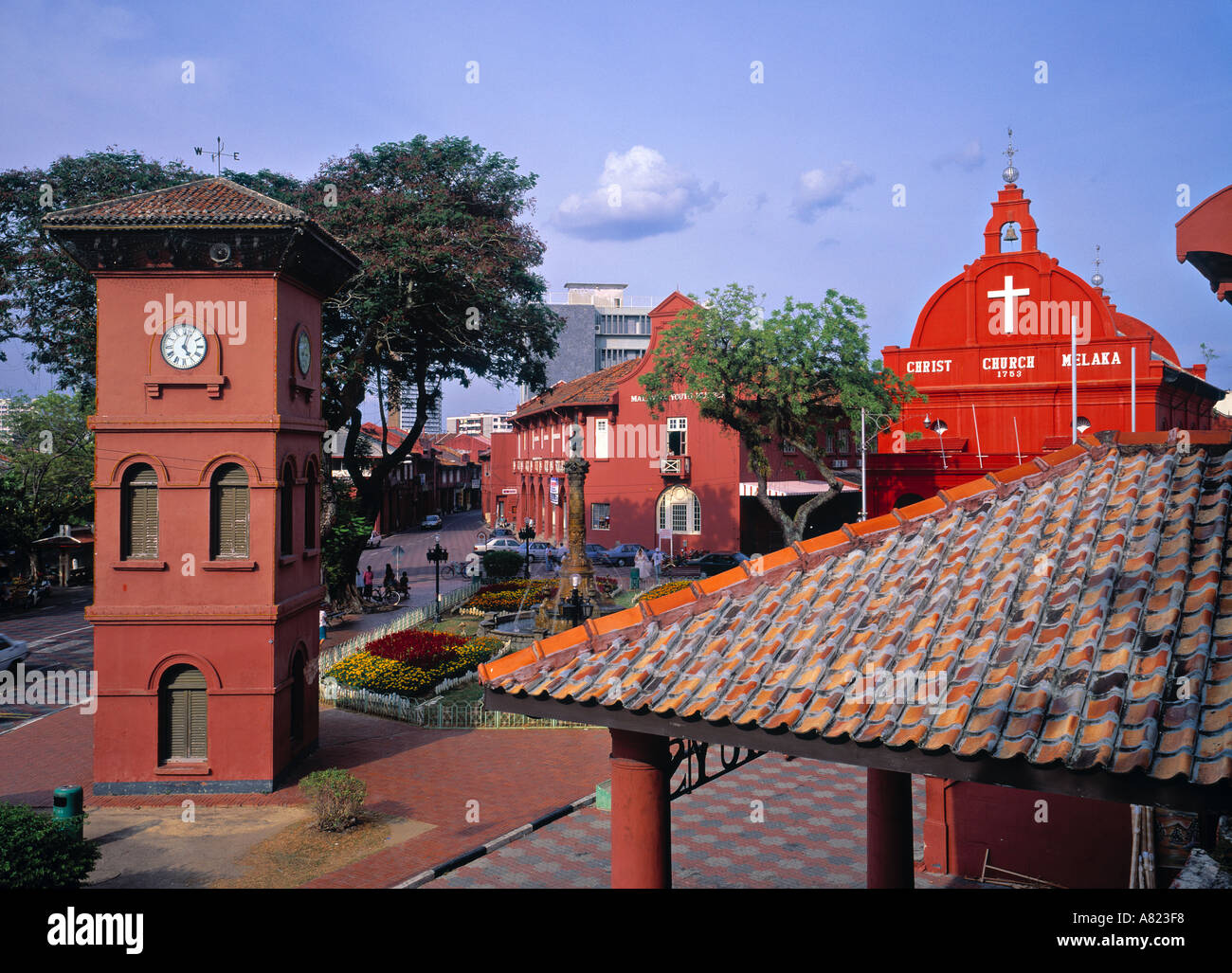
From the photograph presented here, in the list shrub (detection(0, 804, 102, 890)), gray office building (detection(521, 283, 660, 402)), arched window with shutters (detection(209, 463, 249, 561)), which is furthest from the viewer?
gray office building (detection(521, 283, 660, 402))

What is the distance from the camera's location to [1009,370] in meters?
35.0

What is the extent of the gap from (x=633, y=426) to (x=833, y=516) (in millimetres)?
12075

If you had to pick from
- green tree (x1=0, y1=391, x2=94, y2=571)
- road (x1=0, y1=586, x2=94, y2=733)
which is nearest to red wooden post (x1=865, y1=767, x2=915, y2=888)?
road (x1=0, y1=586, x2=94, y2=733)

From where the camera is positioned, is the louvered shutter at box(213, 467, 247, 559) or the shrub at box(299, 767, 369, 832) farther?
the louvered shutter at box(213, 467, 247, 559)

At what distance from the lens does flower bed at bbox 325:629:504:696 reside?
21438mm

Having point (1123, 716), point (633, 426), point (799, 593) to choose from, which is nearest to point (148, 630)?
point (799, 593)

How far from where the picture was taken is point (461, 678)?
23.2 meters

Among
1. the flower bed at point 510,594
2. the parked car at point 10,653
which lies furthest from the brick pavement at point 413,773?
the flower bed at point 510,594

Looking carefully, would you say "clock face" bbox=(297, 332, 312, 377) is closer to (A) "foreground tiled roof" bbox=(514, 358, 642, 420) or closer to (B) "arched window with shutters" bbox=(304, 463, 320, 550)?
(B) "arched window with shutters" bbox=(304, 463, 320, 550)

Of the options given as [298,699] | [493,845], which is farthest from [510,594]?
[493,845]

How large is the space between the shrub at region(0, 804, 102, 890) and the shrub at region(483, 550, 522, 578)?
2985cm

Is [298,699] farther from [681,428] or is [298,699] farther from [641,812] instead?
[681,428]
